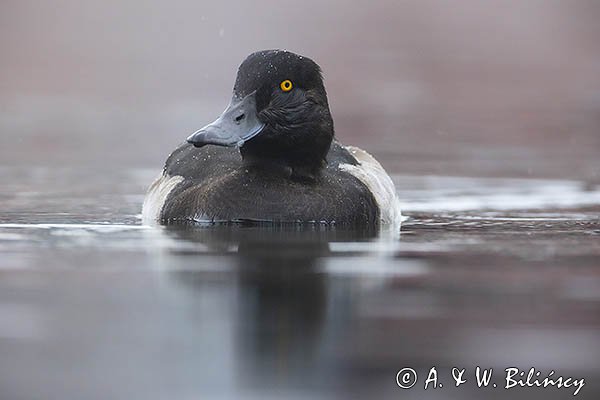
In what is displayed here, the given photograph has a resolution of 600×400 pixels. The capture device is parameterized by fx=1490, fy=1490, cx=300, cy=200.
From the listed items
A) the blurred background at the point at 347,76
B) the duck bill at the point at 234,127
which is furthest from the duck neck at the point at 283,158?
the blurred background at the point at 347,76

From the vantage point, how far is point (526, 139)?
1709 cm

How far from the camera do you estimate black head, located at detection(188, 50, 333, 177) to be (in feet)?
30.2

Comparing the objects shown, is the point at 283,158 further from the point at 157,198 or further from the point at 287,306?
the point at 287,306

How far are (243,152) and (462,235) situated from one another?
4.96 ft

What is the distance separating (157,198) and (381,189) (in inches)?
60.7

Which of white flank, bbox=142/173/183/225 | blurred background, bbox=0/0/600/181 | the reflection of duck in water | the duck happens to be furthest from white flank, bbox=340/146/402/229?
blurred background, bbox=0/0/600/181

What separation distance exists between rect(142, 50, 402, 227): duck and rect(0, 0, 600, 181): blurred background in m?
4.02

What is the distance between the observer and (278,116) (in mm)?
9367

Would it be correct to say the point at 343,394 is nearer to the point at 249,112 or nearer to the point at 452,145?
the point at 249,112

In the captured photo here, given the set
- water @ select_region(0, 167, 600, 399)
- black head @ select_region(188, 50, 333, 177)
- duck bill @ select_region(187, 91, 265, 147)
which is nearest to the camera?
water @ select_region(0, 167, 600, 399)

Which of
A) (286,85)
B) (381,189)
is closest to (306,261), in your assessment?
(286,85)

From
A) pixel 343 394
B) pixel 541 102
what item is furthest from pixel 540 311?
pixel 541 102

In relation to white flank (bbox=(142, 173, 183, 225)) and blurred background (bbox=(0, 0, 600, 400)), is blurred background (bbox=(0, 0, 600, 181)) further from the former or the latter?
white flank (bbox=(142, 173, 183, 225))

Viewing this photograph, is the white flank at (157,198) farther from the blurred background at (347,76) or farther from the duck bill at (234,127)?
the blurred background at (347,76)
